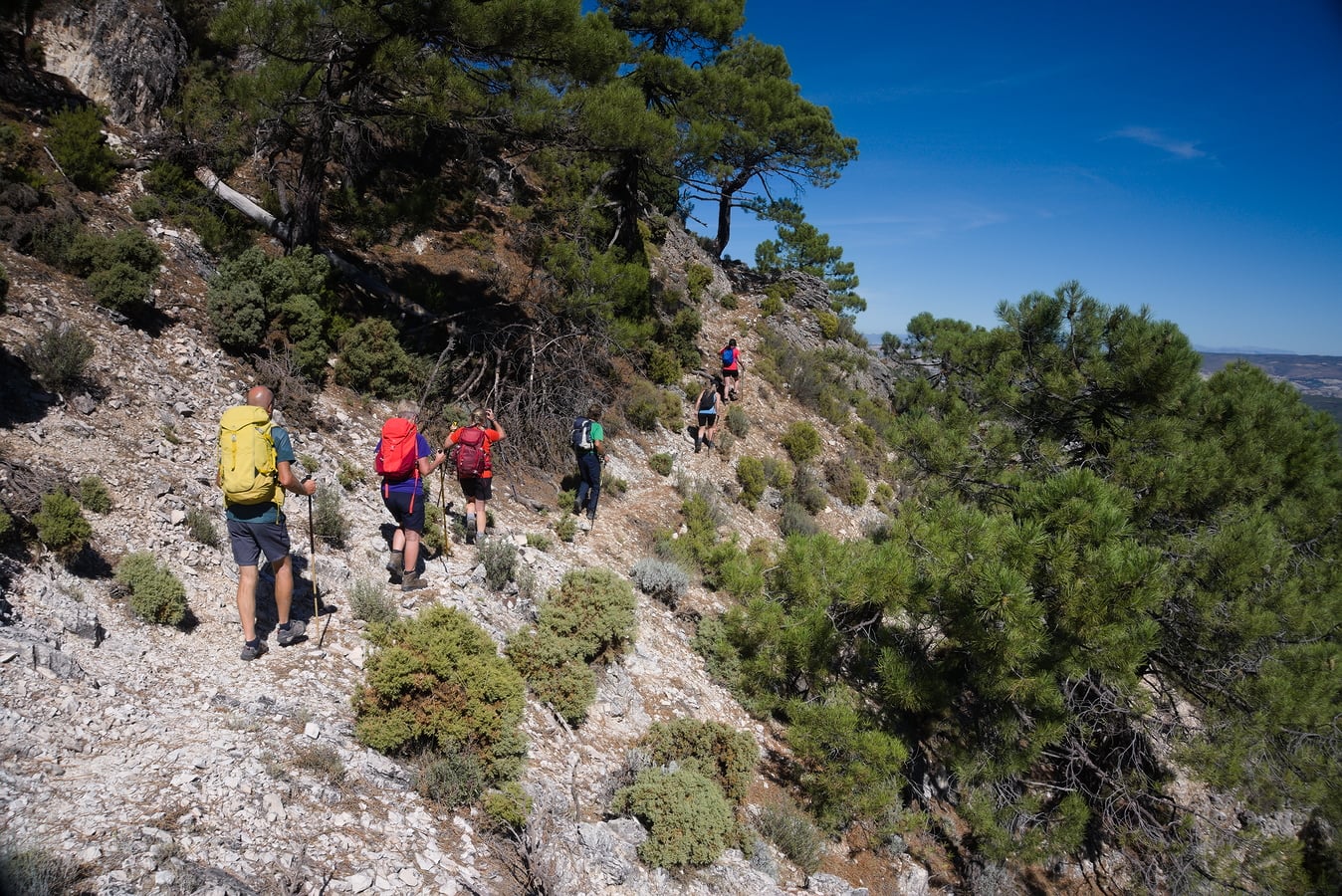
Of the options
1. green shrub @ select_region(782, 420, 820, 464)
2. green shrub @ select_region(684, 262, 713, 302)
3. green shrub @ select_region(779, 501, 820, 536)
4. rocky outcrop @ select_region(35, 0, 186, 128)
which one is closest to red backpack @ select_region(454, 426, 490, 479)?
green shrub @ select_region(779, 501, 820, 536)

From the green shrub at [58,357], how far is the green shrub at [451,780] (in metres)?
5.06

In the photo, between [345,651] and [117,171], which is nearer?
[345,651]

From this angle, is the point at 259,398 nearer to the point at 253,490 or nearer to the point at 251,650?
the point at 253,490

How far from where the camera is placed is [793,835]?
583cm

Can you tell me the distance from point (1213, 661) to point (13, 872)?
8.47 metres

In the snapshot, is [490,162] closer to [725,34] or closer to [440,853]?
[725,34]

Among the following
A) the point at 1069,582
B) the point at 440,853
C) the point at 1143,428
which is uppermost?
the point at 1143,428

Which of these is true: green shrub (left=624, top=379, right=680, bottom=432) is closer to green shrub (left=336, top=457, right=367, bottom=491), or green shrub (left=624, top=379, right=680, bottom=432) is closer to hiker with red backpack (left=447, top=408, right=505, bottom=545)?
hiker with red backpack (left=447, top=408, right=505, bottom=545)

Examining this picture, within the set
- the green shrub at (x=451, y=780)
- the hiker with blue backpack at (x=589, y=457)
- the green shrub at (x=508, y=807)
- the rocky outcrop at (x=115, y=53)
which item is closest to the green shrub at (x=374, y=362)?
the hiker with blue backpack at (x=589, y=457)

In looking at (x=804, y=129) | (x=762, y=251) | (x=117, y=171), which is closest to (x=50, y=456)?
(x=117, y=171)

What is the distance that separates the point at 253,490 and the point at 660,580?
5504 mm

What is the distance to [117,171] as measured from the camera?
8.97 m

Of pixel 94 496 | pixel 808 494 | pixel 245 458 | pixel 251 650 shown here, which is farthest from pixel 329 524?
pixel 808 494

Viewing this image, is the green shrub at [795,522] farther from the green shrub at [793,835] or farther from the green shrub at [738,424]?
the green shrub at [793,835]
